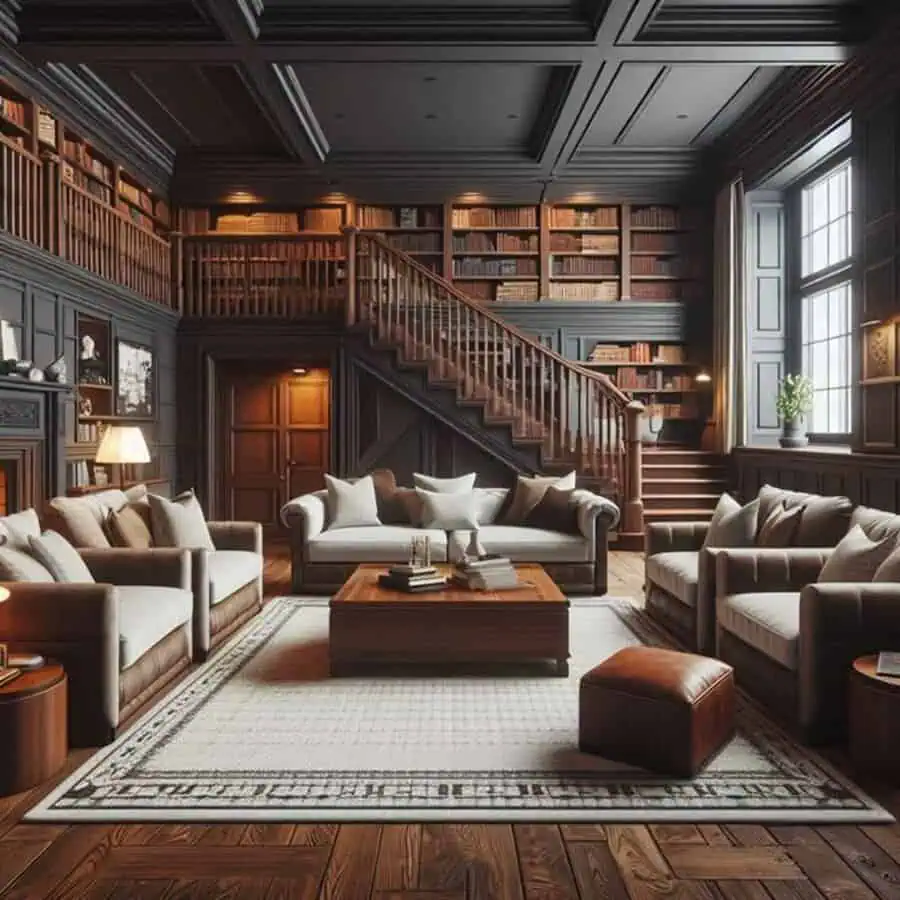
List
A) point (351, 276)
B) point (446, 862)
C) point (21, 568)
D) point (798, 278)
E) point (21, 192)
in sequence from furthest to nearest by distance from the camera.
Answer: point (351, 276) < point (798, 278) < point (21, 192) < point (21, 568) < point (446, 862)

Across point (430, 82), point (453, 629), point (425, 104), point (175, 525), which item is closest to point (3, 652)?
point (175, 525)

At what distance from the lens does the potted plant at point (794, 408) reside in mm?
7742

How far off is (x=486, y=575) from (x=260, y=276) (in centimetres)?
645

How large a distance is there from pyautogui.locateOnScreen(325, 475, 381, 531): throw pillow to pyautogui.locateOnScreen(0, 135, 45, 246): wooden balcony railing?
3057mm

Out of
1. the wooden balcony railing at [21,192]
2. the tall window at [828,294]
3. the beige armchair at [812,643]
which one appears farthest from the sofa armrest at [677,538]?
the wooden balcony railing at [21,192]

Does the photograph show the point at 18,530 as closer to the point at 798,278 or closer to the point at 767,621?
the point at 767,621

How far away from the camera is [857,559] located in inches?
152

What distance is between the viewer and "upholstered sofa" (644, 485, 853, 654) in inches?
182

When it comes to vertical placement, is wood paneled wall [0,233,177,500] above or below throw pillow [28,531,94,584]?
above

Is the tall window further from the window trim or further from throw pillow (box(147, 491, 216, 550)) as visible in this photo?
throw pillow (box(147, 491, 216, 550))

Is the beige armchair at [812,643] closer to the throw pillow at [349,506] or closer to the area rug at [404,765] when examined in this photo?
the area rug at [404,765]

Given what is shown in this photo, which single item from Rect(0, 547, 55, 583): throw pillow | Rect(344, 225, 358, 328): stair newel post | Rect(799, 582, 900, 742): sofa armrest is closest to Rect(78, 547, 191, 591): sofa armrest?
Rect(0, 547, 55, 583): throw pillow

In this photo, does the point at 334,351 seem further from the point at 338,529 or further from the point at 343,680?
the point at 343,680

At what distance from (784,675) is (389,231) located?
8.01 meters
